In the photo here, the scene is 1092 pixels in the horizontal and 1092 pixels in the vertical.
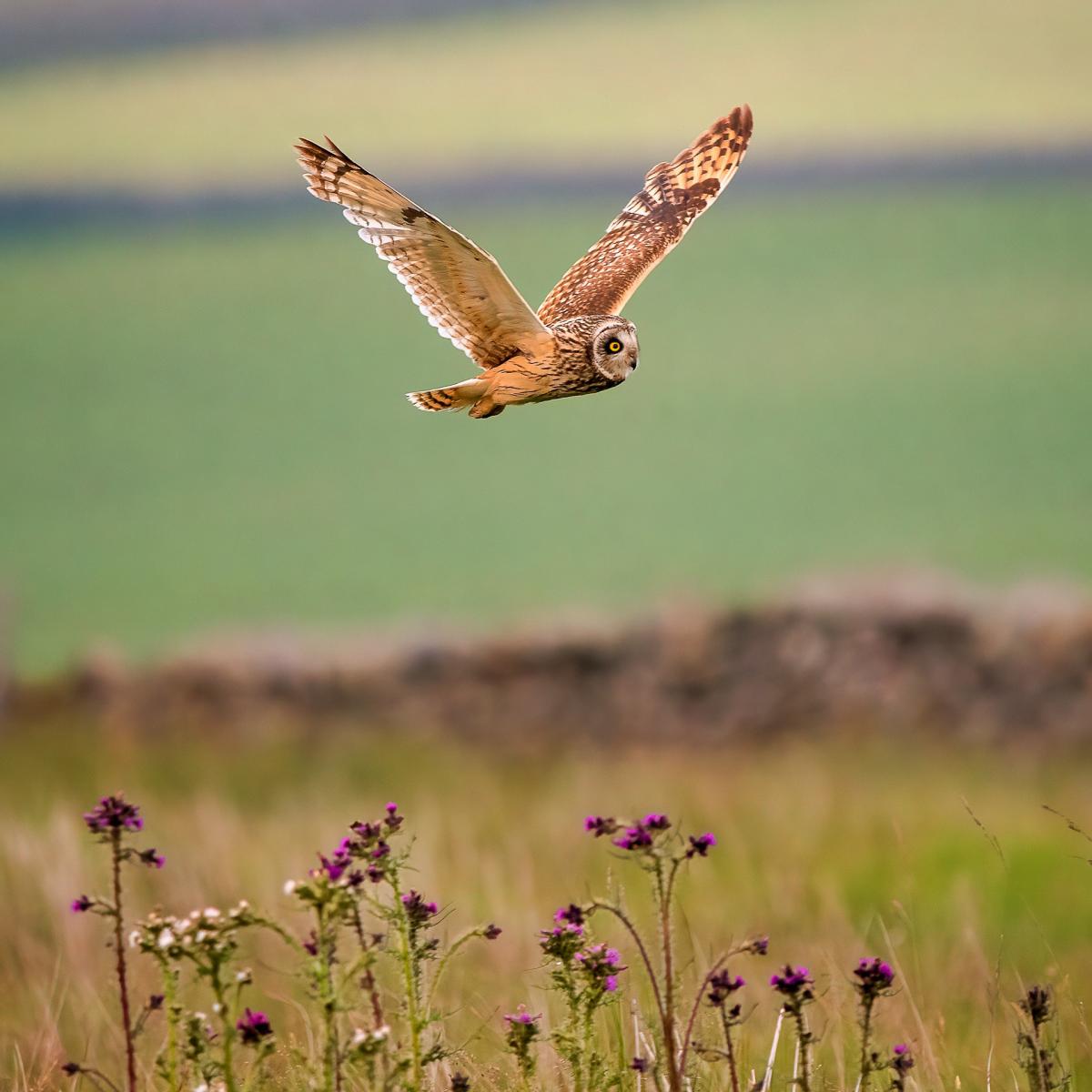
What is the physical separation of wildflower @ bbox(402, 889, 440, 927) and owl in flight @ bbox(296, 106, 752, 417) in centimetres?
77

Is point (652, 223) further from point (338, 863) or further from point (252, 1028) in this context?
point (252, 1028)

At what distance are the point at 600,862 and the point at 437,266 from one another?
5.46 meters

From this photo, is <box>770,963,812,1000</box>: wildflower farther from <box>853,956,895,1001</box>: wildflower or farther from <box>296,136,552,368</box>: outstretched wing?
<box>296,136,552,368</box>: outstretched wing

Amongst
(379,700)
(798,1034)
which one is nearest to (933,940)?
(798,1034)

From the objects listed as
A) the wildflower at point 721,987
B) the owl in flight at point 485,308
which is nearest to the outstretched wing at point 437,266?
the owl in flight at point 485,308

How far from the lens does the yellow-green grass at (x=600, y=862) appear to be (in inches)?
142

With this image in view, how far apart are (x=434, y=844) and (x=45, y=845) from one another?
1.48 meters

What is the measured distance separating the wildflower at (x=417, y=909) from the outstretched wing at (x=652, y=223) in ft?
2.52

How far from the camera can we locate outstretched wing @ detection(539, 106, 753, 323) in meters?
2.08

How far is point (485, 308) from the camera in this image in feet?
5.47

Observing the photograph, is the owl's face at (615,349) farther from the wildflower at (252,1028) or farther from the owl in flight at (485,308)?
the wildflower at (252,1028)

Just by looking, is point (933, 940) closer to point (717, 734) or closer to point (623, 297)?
point (623, 297)

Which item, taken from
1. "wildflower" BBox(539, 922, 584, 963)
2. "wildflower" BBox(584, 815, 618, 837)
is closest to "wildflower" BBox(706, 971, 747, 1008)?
"wildflower" BBox(539, 922, 584, 963)

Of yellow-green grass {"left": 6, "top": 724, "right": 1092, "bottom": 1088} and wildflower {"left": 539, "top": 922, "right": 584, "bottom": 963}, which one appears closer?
wildflower {"left": 539, "top": 922, "right": 584, "bottom": 963}
